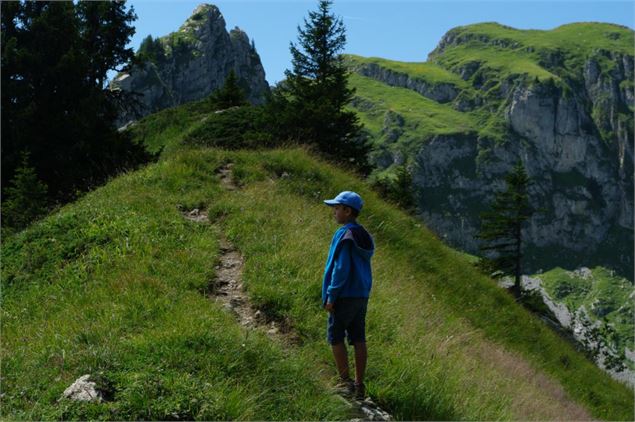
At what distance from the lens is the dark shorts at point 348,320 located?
7.68 meters

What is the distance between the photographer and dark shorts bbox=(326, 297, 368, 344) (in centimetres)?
768

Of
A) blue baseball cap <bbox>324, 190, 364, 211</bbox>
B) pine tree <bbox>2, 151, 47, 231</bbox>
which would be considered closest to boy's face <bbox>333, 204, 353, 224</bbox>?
blue baseball cap <bbox>324, 190, 364, 211</bbox>

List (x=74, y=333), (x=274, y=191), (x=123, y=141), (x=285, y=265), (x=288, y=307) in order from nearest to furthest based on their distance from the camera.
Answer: (x=74, y=333) < (x=288, y=307) < (x=285, y=265) < (x=274, y=191) < (x=123, y=141)

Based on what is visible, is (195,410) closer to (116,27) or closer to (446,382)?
(446,382)

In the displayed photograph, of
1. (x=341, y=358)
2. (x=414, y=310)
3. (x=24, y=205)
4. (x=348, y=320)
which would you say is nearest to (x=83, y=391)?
(x=341, y=358)

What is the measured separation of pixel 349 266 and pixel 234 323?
1.96 meters

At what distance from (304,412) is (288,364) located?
77 cm

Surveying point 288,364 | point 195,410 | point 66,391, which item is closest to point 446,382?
point 288,364

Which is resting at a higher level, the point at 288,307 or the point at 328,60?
the point at 328,60

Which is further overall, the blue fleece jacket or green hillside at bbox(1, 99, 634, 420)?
the blue fleece jacket

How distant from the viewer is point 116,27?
115 ft

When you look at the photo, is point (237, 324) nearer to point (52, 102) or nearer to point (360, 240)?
point (360, 240)

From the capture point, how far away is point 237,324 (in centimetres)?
839

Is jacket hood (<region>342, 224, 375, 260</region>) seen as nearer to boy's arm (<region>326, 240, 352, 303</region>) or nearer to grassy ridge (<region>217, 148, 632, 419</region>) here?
boy's arm (<region>326, 240, 352, 303</region>)
